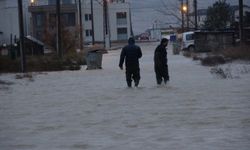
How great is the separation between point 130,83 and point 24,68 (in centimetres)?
1526

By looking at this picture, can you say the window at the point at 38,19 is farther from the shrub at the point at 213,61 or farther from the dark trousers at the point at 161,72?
the dark trousers at the point at 161,72

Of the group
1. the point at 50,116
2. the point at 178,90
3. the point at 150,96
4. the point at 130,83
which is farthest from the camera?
the point at 130,83

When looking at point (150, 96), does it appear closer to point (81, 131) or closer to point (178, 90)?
point (178, 90)

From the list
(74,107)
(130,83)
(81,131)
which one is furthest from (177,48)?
(81,131)

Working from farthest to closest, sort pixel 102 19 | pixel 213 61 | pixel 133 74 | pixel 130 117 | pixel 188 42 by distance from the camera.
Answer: pixel 102 19
pixel 188 42
pixel 213 61
pixel 133 74
pixel 130 117

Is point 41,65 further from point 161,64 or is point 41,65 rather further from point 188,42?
point 188,42

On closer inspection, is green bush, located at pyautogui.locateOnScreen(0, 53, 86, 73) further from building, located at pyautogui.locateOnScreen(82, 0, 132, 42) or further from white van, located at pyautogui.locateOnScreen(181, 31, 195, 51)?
building, located at pyautogui.locateOnScreen(82, 0, 132, 42)

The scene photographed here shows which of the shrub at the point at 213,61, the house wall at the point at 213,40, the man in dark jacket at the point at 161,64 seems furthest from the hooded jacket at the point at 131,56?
the house wall at the point at 213,40

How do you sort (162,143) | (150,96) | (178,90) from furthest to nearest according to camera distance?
(178,90) < (150,96) < (162,143)

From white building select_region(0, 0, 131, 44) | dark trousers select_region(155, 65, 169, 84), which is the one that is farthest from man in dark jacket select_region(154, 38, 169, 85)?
white building select_region(0, 0, 131, 44)

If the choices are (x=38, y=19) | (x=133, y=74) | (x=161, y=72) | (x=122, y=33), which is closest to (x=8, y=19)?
(x=38, y=19)

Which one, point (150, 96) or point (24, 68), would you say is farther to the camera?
point (24, 68)

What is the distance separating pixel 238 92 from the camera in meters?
17.8

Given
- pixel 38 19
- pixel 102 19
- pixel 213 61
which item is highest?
pixel 38 19
